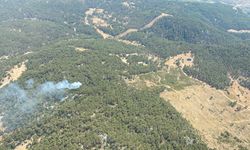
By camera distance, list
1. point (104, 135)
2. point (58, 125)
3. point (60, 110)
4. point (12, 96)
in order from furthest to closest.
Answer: point (12, 96)
point (60, 110)
point (58, 125)
point (104, 135)

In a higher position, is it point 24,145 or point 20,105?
point 24,145

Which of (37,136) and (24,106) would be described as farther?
(24,106)

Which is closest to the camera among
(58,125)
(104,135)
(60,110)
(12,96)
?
(104,135)

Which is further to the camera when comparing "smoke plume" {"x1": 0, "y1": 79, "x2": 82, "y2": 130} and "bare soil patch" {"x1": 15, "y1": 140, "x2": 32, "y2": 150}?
"smoke plume" {"x1": 0, "y1": 79, "x2": 82, "y2": 130}

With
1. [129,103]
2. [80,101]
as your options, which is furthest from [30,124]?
A: [129,103]

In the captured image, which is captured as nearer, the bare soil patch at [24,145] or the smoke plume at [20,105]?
the bare soil patch at [24,145]

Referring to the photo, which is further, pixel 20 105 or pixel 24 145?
pixel 20 105

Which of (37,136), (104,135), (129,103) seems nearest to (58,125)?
(37,136)

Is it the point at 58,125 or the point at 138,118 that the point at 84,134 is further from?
the point at 138,118

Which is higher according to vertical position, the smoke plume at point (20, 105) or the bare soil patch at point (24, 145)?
the bare soil patch at point (24, 145)

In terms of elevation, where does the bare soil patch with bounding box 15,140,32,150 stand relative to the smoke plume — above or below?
above
